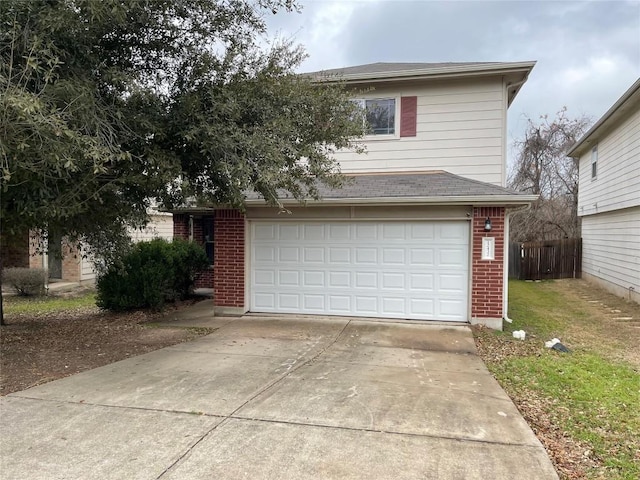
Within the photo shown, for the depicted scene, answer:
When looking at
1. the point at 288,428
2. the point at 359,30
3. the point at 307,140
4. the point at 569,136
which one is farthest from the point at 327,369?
the point at 569,136

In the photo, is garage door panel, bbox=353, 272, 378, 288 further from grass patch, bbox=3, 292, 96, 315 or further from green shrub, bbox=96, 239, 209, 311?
grass patch, bbox=3, 292, 96, 315

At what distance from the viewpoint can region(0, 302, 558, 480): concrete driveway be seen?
3.24m

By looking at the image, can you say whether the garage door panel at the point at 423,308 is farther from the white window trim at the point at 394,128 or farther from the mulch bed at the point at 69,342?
the white window trim at the point at 394,128

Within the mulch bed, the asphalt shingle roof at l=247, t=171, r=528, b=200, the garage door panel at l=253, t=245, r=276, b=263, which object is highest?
the asphalt shingle roof at l=247, t=171, r=528, b=200

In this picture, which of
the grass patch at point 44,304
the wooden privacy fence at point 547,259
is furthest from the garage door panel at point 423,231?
the wooden privacy fence at point 547,259

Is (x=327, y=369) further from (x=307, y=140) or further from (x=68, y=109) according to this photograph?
(x=68, y=109)

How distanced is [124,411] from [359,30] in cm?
1292

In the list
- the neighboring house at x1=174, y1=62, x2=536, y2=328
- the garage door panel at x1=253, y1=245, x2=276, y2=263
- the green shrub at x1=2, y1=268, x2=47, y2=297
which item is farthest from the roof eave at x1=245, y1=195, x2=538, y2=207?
the green shrub at x1=2, y1=268, x2=47, y2=297

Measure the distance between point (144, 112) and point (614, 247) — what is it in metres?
13.9

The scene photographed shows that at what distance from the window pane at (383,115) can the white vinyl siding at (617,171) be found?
6.33 metres

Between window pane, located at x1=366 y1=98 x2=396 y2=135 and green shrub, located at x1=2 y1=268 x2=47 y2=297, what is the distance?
1038 centimetres

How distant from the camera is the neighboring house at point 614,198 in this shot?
11781 millimetres

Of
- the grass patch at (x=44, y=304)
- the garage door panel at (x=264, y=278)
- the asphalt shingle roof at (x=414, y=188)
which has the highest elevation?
the asphalt shingle roof at (x=414, y=188)

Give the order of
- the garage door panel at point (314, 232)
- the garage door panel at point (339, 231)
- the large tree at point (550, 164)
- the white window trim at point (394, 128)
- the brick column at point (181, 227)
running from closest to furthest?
the garage door panel at point (339, 231) → the garage door panel at point (314, 232) → the white window trim at point (394, 128) → the brick column at point (181, 227) → the large tree at point (550, 164)
